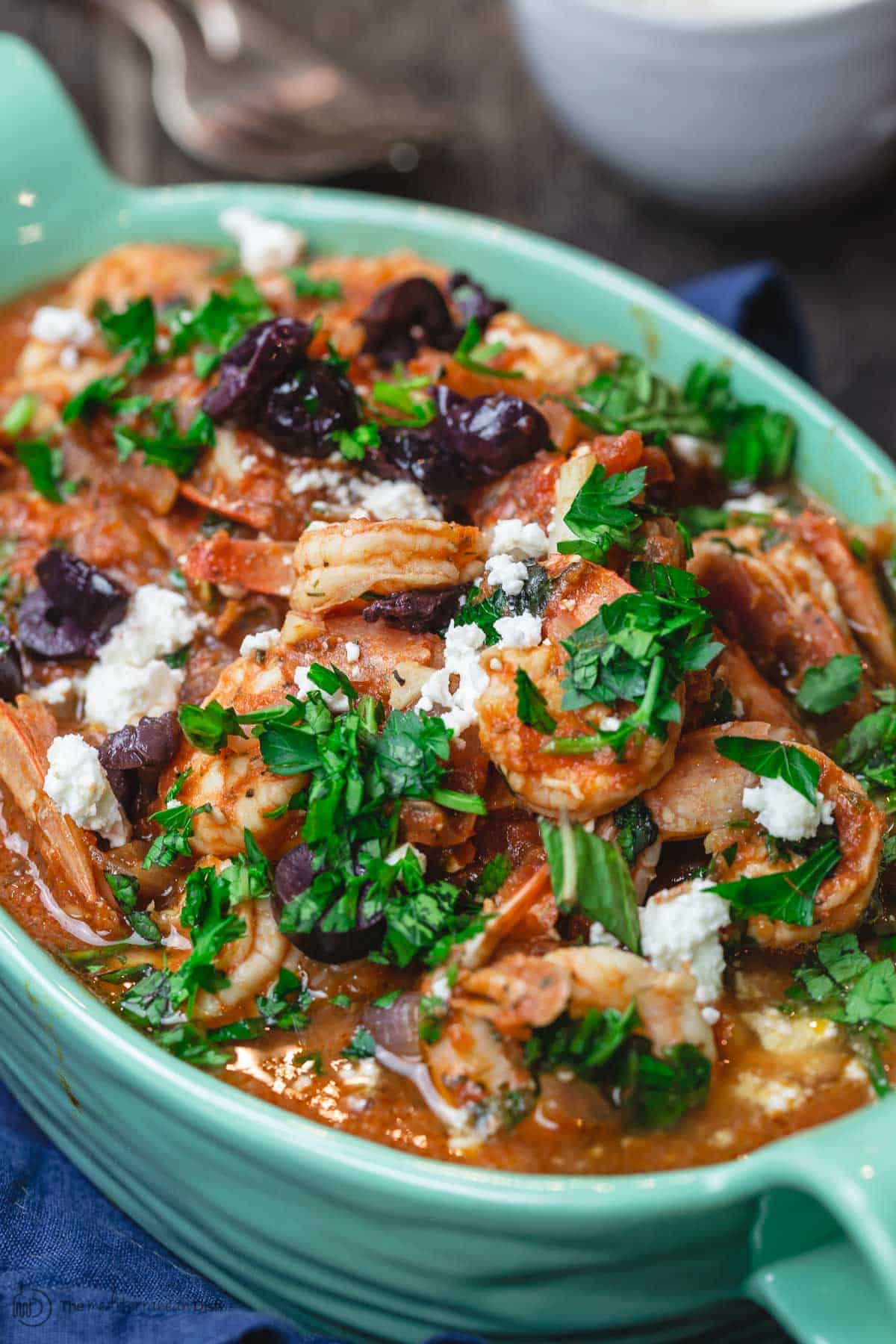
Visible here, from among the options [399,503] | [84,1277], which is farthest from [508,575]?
[84,1277]

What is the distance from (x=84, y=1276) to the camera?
3152 mm

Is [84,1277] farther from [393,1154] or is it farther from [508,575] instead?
[508,575]

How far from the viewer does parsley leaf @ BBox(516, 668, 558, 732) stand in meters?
2.85

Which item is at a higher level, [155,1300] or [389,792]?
[389,792]

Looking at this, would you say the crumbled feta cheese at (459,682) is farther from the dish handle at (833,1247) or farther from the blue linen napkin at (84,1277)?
the blue linen napkin at (84,1277)

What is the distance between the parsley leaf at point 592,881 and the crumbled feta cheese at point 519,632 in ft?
1.26

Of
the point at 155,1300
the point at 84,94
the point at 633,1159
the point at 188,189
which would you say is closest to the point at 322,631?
the point at 633,1159

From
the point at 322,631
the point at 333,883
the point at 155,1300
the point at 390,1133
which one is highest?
the point at 322,631

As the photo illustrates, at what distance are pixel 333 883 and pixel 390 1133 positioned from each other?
1.64 feet

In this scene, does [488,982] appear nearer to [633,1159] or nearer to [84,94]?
[633,1159]

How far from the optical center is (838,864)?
2.98m

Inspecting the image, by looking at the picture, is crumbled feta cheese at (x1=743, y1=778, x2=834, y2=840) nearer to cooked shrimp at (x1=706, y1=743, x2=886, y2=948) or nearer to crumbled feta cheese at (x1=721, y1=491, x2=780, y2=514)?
cooked shrimp at (x1=706, y1=743, x2=886, y2=948)

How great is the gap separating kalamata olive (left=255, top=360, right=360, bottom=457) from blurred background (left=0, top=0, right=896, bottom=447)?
7.38 feet

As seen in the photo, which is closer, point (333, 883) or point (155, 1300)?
point (333, 883)
